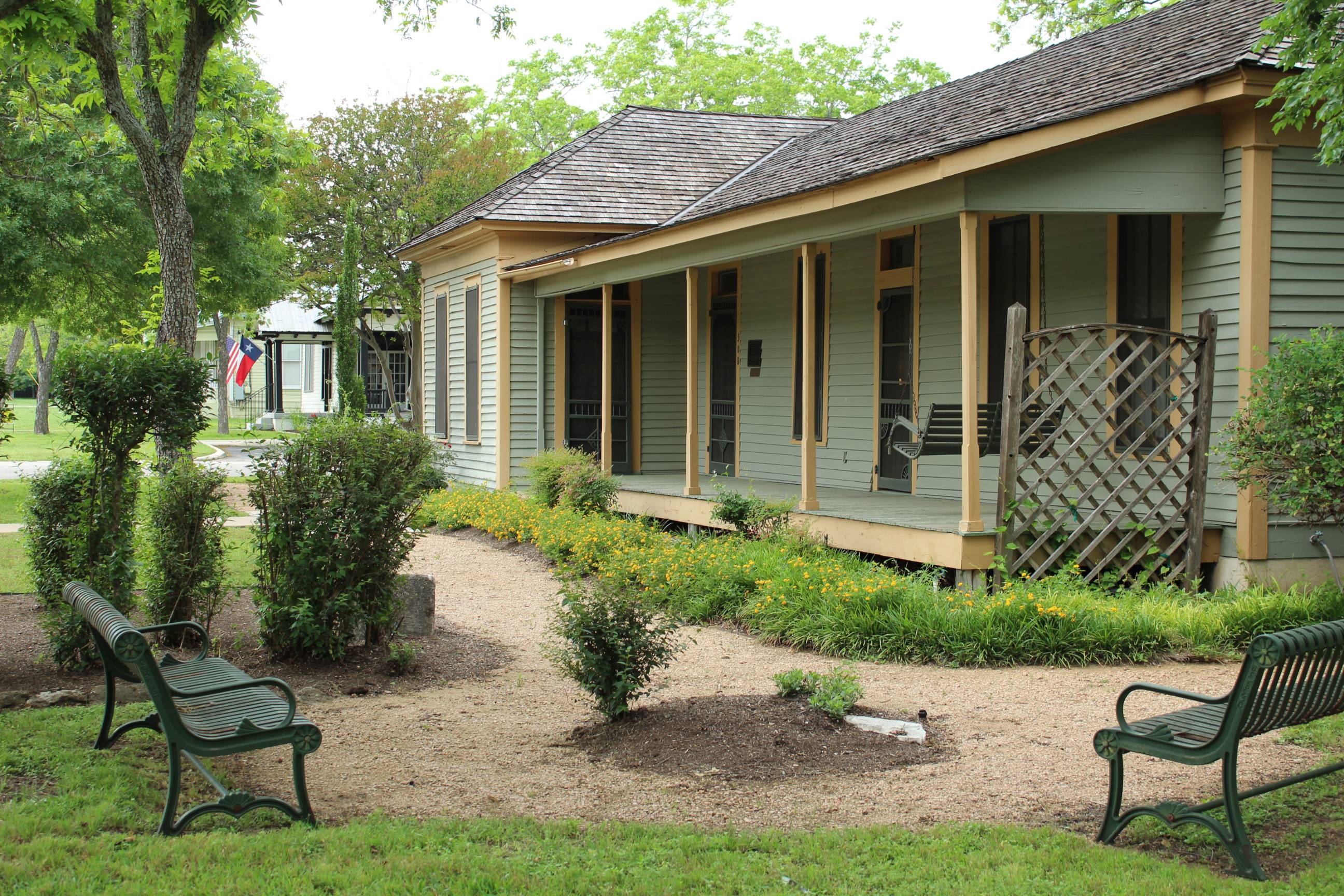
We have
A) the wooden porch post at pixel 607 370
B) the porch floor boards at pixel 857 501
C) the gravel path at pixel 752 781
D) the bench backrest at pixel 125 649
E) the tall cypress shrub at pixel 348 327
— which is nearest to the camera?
the bench backrest at pixel 125 649

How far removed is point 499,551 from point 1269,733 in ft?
30.7

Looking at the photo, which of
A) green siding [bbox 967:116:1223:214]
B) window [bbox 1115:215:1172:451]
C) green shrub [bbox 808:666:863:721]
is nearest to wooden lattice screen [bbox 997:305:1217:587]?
window [bbox 1115:215:1172:451]

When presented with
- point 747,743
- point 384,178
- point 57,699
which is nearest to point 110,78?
point 57,699

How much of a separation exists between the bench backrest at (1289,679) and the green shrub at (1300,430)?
3.32 meters

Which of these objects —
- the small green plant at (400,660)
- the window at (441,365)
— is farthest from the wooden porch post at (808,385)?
the window at (441,365)

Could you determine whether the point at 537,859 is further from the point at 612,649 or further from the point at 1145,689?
the point at 1145,689

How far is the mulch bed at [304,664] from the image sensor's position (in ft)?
22.5

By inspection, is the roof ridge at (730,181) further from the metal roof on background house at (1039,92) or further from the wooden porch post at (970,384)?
the wooden porch post at (970,384)

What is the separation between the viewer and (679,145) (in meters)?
18.9

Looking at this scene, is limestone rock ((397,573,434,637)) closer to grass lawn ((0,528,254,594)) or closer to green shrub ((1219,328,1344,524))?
grass lawn ((0,528,254,594))

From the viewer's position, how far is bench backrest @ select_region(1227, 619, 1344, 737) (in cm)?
391

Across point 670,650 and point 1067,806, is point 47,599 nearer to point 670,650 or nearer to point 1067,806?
point 670,650

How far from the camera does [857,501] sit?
37.9 feet

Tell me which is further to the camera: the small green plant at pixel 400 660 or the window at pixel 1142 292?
the window at pixel 1142 292
